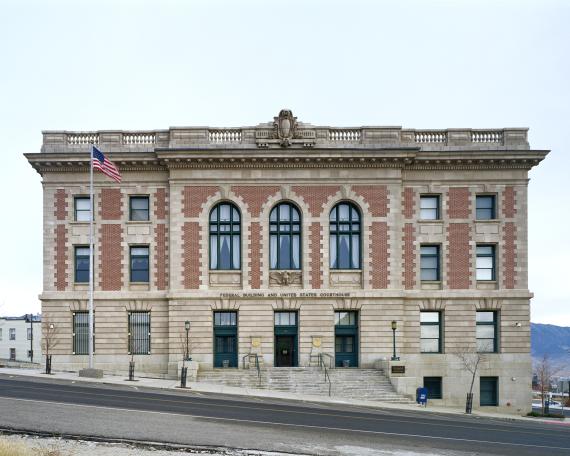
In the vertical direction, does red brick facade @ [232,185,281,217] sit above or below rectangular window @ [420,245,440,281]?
above

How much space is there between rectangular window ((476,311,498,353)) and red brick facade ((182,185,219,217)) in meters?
18.2

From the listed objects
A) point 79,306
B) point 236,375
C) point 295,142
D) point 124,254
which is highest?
point 295,142

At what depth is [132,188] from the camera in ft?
145

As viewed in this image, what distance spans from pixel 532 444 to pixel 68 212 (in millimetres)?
30709

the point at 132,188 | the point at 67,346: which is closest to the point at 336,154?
the point at 132,188

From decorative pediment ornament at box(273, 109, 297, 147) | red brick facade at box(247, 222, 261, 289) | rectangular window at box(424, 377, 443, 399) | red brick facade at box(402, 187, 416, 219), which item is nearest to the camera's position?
rectangular window at box(424, 377, 443, 399)

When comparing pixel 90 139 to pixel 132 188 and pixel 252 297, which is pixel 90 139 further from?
pixel 252 297

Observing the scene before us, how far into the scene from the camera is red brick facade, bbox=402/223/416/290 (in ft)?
144

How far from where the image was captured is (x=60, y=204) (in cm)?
4416

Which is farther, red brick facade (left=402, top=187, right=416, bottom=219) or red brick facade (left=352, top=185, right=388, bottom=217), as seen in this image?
red brick facade (left=402, top=187, right=416, bottom=219)

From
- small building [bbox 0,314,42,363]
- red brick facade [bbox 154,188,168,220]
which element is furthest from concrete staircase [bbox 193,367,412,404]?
small building [bbox 0,314,42,363]

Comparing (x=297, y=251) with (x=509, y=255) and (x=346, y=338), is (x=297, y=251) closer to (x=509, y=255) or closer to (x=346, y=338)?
(x=346, y=338)

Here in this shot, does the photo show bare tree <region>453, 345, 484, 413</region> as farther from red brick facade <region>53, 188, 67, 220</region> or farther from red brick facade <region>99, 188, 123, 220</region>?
red brick facade <region>53, 188, 67, 220</region>

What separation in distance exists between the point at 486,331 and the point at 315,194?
13.5 metres
